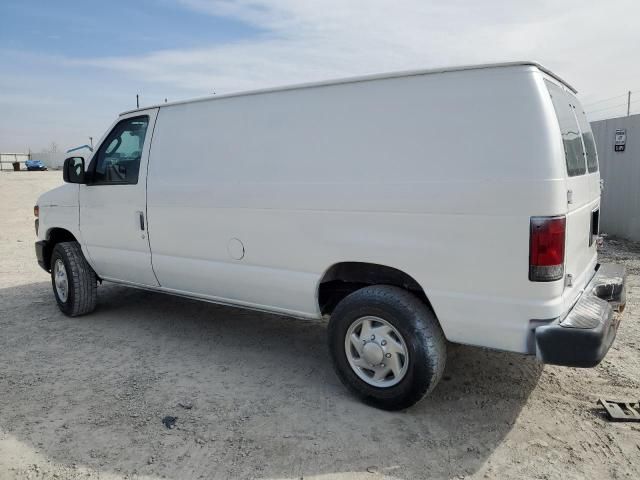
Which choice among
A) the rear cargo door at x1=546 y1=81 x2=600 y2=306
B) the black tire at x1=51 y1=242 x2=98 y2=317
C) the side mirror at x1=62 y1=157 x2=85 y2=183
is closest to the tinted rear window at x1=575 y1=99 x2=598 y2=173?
the rear cargo door at x1=546 y1=81 x2=600 y2=306

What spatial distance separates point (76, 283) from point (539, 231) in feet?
15.9

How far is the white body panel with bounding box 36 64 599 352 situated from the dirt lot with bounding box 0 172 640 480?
0.63 meters

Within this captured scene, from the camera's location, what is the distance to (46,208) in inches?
240

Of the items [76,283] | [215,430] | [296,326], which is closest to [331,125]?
[215,430]

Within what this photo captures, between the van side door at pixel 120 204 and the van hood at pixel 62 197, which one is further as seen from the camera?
the van hood at pixel 62 197

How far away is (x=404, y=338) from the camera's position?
343cm

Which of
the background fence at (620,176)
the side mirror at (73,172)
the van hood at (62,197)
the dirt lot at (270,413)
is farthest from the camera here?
the background fence at (620,176)

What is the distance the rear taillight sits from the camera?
2902mm

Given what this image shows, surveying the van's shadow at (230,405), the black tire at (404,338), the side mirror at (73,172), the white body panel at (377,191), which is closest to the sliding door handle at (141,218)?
the white body panel at (377,191)

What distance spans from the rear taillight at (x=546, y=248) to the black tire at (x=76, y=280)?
4703 millimetres

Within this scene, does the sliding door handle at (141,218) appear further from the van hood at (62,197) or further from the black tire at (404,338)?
the black tire at (404,338)

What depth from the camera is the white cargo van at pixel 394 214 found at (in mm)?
2977

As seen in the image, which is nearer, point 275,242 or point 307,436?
point 307,436

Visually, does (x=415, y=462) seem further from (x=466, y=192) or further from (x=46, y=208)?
(x=46, y=208)
